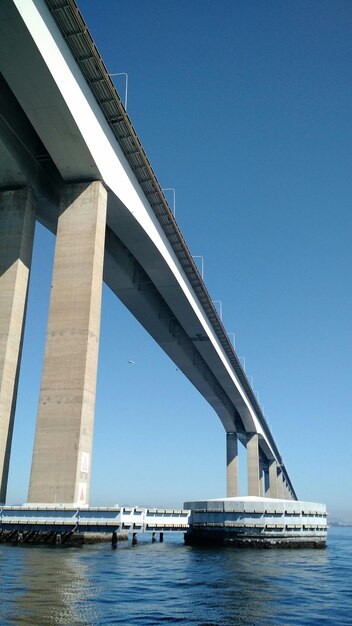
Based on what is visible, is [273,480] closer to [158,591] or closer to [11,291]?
[11,291]

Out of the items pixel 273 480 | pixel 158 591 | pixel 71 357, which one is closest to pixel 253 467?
pixel 273 480

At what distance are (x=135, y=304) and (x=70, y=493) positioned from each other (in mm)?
28039

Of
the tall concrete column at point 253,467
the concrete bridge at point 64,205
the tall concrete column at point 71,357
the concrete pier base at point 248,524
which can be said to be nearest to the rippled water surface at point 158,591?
the tall concrete column at point 71,357

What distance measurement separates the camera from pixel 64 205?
1346 inches

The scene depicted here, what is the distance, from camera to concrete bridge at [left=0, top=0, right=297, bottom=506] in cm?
2761

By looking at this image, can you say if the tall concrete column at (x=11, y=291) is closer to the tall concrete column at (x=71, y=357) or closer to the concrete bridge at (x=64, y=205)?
the concrete bridge at (x=64, y=205)

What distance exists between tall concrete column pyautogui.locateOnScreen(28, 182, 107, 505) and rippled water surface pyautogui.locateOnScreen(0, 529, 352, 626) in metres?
4.40

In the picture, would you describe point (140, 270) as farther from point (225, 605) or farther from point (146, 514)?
point (225, 605)

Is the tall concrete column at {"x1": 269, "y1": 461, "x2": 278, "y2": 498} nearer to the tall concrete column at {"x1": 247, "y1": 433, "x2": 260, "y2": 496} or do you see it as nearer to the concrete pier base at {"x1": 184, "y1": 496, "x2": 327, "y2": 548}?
the tall concrete column at {"x1": 247, "y1": 433, "x2": 260, "y2": 496}

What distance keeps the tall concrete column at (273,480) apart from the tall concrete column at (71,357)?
11789 centimetres

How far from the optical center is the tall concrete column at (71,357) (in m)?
28.8

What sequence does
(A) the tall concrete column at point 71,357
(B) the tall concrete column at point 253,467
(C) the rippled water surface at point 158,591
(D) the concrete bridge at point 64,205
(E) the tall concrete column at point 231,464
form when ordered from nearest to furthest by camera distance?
1. (C) the rippled water surface at point 158,591
2. (D) the concrete bridge at point 64,205
3. (A) the tall concrete column at point 71,357
4. (B) the tall concrete column at point 253,467
5. (E) the tall concrete column at point 231,464

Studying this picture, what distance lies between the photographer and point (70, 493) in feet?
92.4

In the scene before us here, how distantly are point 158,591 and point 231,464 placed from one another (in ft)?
291
